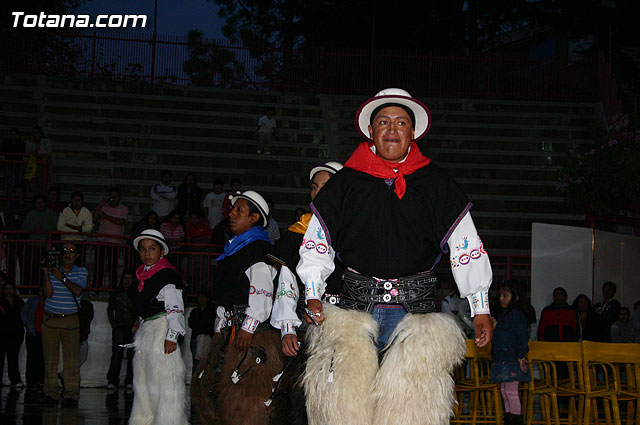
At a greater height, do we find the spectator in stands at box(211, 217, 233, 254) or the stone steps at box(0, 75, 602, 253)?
the stone steps at box(0, 75, 602, 253)

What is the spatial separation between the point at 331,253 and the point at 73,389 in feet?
24.4

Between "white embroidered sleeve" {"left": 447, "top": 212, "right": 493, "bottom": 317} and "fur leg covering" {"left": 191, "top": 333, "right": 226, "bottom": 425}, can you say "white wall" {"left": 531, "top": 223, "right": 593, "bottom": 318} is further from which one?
"white embroidered sleeve" {"left": 447, "top": 212, "right": 493, "bottom": 317}

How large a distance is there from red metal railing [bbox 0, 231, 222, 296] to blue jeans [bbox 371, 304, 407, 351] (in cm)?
929

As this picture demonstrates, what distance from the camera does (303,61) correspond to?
24094mm

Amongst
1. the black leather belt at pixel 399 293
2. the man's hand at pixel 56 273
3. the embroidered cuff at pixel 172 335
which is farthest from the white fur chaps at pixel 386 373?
the man's hand at pixel 56 273

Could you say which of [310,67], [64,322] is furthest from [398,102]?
[310,67]

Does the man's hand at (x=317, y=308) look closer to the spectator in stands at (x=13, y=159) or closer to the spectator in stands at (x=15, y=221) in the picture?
the spectator in stands at (x=15, y=221)

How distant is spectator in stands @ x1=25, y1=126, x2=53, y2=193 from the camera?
16.7 m

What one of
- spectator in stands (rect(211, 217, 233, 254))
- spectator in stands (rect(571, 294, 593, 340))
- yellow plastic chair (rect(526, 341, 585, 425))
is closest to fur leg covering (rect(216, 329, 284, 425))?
yellow plastic chair (rect(526, 341, 585, 425))

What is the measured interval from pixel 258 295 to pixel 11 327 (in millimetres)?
7372

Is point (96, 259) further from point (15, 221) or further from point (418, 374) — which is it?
point (418, 374)

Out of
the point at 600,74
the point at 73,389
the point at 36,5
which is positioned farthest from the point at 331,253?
the point at 36,5

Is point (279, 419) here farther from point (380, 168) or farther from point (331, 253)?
point (380, 168)

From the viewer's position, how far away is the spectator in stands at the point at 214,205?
54.1ft
